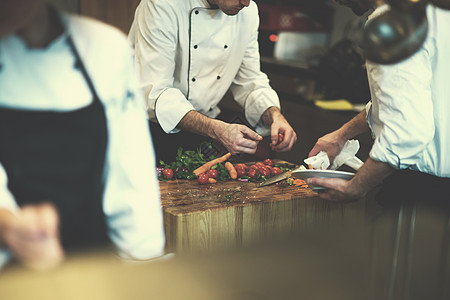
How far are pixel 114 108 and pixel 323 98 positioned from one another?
8.70 feet

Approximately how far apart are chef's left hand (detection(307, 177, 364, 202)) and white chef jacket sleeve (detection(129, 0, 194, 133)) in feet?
1.92

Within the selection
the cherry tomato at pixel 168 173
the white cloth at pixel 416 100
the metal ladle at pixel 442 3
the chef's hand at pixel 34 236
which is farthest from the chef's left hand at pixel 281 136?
the chef's hand at pixel 34 236

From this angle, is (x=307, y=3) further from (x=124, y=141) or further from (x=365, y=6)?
(x=124, y=141)

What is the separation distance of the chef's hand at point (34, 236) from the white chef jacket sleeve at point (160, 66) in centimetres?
112

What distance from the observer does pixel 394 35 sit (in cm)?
86

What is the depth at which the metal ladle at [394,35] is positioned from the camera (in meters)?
0.86

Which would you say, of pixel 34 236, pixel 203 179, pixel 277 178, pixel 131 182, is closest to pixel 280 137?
pixel 277 178

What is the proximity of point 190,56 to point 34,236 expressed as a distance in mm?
1301

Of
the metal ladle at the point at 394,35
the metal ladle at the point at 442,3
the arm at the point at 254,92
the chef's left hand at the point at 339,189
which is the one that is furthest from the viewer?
the arm at the point at 254,92

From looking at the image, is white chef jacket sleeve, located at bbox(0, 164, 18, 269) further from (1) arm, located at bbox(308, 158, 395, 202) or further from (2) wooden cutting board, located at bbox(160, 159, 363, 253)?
(1) arm, located at bbox(308, 158, 395, 202)

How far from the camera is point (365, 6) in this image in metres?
1.26

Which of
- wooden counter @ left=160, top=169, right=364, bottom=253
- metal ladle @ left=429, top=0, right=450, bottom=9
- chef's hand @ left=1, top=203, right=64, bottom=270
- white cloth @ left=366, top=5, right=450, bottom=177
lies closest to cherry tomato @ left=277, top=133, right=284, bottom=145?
wooden counter @ left=160, top=169, right=364, bottom=253

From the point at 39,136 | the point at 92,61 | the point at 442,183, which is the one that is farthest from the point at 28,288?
the point at 442,183

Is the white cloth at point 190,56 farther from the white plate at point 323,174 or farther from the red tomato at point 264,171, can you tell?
the white plate at point 323,174
